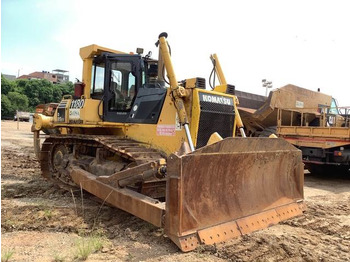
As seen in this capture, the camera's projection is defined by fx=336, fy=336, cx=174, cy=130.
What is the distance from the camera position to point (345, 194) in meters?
7.45

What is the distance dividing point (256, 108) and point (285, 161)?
24.7 ft

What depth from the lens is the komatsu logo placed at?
5.16m

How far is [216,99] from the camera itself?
5.39m

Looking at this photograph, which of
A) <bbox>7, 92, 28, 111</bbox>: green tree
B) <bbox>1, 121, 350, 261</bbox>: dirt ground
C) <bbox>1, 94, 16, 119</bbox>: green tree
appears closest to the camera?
<bbox>1, 121, 350, 261</bbox>: dirt ground

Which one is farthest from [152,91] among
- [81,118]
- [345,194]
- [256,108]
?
[256,108]

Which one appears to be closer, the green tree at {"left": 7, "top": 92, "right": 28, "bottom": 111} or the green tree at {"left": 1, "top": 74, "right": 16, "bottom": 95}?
the green tree at {"left": 7, "top": 92, "right": 28, "bottom": 111}

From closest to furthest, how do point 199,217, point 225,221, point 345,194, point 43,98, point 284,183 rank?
point 199,217 < point 225,221 < point 284,183 < point 345,194 < point 43,98

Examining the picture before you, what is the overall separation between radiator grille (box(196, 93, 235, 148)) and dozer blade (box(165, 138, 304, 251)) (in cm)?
96

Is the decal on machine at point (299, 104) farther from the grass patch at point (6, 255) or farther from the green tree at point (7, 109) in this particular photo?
the green tree at point (7, 109)

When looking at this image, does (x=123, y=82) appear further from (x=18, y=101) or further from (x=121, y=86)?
Answer: (x=18, y=101)

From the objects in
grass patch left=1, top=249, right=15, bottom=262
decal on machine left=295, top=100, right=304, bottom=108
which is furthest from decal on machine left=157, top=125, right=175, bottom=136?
decal on machine left=295, top=100, right=304, bottom=108

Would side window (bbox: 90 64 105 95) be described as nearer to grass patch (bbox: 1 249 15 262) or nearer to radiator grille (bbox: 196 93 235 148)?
radiator grille (bbox: 196 93 235 148)

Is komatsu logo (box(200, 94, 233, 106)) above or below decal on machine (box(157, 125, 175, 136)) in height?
above

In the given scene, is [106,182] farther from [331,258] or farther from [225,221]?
[331,258]
